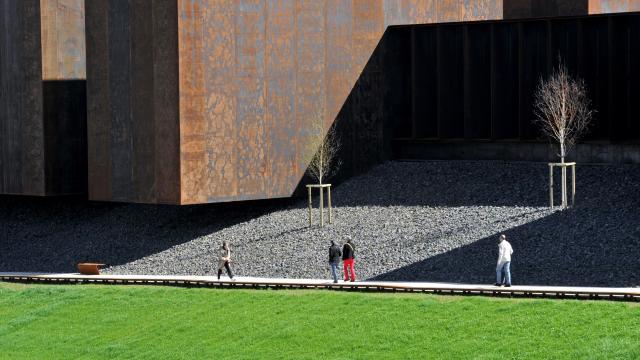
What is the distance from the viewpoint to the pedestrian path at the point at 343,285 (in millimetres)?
30734

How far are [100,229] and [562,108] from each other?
16.4 metres

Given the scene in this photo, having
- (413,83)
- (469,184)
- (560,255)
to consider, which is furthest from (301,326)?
(413,83)

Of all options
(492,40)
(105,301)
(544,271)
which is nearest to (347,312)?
(544,271)

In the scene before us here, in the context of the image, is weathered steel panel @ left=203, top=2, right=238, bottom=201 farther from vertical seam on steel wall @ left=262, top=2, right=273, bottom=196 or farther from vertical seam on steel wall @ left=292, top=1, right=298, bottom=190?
vertical seam on steel wall @ left=292, top=1, right=298, bottom=190

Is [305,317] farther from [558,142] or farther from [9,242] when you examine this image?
[9,242]

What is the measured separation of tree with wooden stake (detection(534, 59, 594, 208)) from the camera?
4294 cm

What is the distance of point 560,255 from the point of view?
1410 inches

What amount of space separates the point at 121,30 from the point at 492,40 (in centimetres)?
1203

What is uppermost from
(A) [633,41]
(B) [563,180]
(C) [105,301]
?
(A) [633,41]

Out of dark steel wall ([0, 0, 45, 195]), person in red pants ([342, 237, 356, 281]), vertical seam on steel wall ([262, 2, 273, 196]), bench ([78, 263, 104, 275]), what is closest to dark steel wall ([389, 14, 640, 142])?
vertical seam on steel wall ([262, 2, 273, 196])

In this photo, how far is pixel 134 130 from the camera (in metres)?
45.2

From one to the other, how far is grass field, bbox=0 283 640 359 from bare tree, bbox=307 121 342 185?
10426mm

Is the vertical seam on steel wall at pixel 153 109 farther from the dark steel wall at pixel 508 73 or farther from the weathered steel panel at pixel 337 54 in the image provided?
the dark steel wall at pixel 508 73

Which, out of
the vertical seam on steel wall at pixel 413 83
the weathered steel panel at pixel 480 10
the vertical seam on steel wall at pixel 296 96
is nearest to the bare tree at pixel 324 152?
the vertical seam on steel wall at pixel 296 96
